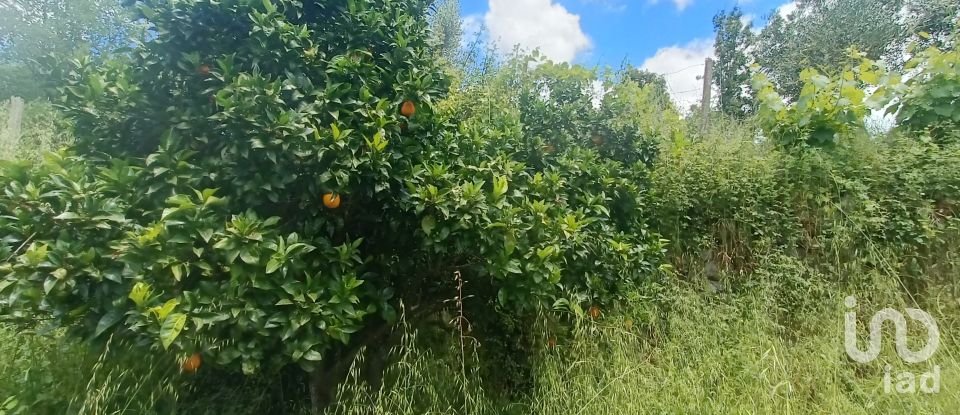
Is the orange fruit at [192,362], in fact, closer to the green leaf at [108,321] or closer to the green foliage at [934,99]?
the green leaf at [108,321]

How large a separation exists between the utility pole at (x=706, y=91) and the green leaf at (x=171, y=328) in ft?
14.3

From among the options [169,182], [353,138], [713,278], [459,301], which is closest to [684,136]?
[713,278]

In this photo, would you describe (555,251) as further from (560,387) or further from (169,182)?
(169,182)

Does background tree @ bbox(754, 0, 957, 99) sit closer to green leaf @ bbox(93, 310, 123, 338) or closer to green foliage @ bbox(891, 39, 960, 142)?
green foliage @ bbox(891, 39, 960, 142)

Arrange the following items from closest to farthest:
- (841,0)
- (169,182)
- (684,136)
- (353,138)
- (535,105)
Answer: (169,182) → (353,138) → (535,105) → (684,136) → (841,0)

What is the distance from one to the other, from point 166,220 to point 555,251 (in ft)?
5.26

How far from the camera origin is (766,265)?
320cm

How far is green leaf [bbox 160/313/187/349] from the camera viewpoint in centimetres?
166

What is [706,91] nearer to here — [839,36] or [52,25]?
[839,36]

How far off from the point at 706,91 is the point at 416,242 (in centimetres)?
530

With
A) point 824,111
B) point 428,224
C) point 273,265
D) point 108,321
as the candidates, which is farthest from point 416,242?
point 824,111

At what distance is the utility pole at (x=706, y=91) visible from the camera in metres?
4.77

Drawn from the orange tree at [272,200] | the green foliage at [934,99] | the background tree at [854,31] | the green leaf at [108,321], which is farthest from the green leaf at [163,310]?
the background tree at [854,31]

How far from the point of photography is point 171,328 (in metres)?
1.68
